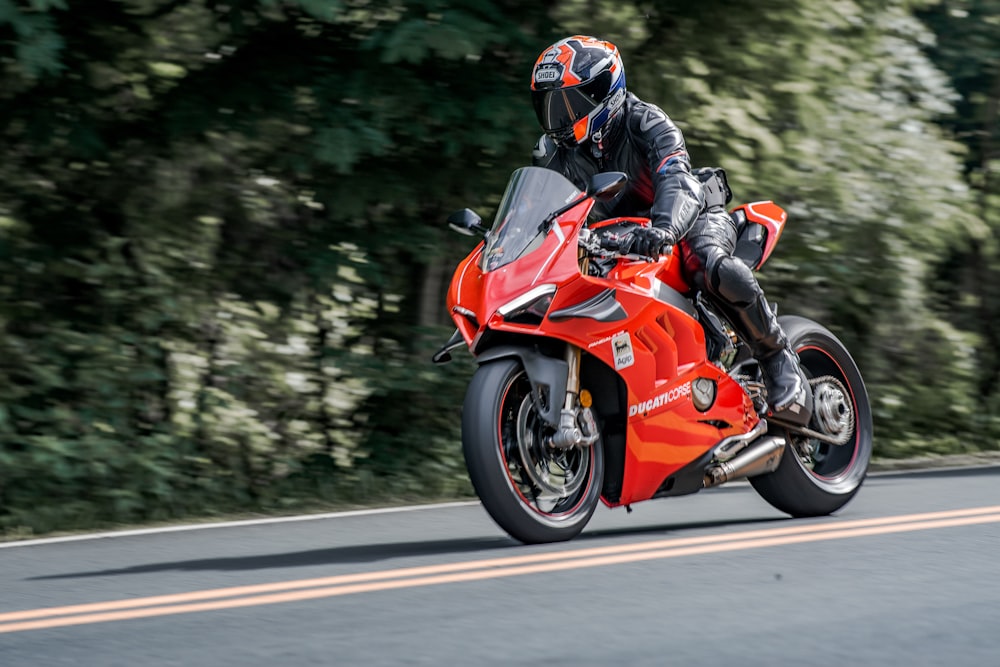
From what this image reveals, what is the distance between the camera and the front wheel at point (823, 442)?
758 cm

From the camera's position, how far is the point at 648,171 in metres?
7.34

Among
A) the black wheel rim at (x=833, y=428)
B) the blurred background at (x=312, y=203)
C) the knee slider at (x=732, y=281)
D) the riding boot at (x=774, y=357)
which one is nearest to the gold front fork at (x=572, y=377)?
the knee slider at (x=732, y=281)

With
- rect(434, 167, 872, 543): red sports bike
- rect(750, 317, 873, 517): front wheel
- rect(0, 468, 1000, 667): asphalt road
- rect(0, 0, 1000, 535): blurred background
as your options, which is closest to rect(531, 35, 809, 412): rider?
rect(434, 167, 872, 543): red sports bike

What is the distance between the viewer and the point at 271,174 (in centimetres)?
1021

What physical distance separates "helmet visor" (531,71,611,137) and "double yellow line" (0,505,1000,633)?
74.4 inches

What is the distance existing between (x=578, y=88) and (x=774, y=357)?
61.6 inches

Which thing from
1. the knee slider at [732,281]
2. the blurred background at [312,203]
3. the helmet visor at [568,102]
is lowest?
the blurred background at [312,203]

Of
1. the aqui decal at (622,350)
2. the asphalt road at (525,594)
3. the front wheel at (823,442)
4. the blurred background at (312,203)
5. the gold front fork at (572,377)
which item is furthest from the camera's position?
the blurred background at (312,203)

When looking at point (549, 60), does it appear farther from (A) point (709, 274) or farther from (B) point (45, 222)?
(B) point (45, 222)

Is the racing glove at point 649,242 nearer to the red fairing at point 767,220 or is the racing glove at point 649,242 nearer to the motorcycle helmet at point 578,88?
the motorcycle helmet at point 578,88

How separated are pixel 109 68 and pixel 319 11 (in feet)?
4.75

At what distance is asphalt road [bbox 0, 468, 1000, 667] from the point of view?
15.4ft

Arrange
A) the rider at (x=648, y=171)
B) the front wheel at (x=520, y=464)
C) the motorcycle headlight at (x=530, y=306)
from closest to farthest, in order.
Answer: the front wheel at (x=520, y=464)
the motorcycle headlight at (x=530, y=306)
the rider at (x=648, y=171)

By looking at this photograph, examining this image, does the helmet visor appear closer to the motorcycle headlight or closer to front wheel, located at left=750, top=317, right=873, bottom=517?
the motorcycle headlight
